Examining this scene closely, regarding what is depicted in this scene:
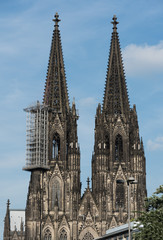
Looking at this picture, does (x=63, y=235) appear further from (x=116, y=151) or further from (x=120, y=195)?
(x=116, y=151)

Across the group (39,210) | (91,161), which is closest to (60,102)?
(91,161)

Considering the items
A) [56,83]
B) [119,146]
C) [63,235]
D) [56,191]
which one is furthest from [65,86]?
[63,235]

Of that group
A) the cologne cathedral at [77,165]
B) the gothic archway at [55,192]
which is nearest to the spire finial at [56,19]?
the cologne cathedral at [77,165]

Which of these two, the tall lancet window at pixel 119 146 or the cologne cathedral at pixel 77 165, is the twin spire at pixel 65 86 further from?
the tall lancet window at pixel 119 146

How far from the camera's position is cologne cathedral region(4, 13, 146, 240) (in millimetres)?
96438

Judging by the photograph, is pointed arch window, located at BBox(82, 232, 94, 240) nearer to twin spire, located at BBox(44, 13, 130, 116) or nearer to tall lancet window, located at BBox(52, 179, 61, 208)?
tall lancet window, located at BBox(52, 179, 61, 208)

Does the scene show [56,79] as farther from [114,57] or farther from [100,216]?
[100,216]

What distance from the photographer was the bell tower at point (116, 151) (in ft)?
319

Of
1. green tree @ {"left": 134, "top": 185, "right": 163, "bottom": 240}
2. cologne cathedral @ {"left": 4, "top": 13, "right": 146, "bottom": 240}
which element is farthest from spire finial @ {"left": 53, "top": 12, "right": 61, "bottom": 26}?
green tree @ {"left": 134, "top": 185, "right": 163, "bottom": 240}

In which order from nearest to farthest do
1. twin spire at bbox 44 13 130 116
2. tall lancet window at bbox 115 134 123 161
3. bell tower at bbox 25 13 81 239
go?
bell tower at bbox 25 13 81 239 < tall lancet window at bbox 115 134 123 161 < twin spire at bbox 44 13 130 116

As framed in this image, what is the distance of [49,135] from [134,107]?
1378 cm

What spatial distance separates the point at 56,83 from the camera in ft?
336

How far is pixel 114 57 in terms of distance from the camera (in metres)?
104

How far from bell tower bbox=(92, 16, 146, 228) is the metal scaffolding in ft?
24.6
